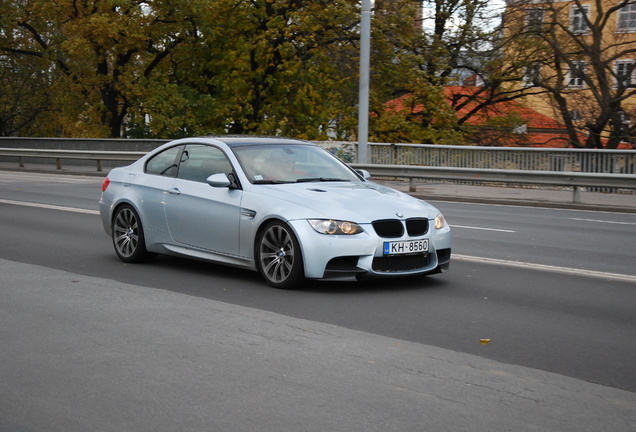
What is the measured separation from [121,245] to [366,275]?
3294 mm

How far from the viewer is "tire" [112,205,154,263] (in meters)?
9.84

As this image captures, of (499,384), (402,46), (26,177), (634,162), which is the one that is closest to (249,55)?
(402,46)

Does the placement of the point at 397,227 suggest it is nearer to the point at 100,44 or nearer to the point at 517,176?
the point at 517,176

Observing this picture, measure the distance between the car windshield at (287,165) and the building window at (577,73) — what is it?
21.6 meters

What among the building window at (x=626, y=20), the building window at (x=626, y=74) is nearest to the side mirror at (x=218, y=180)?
the building window at (x=626, y=74)

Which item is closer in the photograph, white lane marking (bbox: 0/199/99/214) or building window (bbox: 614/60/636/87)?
white lane marking (bbox: 0/199/99/214)

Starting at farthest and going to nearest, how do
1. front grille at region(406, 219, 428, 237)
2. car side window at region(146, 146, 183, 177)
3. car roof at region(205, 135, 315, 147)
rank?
car side window at region(146, 146, 183, 177) < car roof at region(205, 135, 315, 147) < front grille at region(406, 219, 428, 237)

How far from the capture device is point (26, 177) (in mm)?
27922

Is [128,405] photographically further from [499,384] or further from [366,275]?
[366,275]

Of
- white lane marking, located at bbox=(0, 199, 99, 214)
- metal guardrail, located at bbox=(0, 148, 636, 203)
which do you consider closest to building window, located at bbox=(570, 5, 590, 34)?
metal guardrail, located at bbox=(0, 148, 636, 203)

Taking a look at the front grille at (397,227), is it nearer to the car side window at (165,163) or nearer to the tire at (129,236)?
the car side window at (165,163)

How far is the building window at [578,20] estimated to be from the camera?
29453 millimetres

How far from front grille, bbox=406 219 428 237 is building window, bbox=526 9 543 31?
23.0 meters

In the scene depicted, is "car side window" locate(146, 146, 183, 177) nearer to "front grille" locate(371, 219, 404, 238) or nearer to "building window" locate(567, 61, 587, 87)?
"front grille" locate(371, 219, 404, 238)
